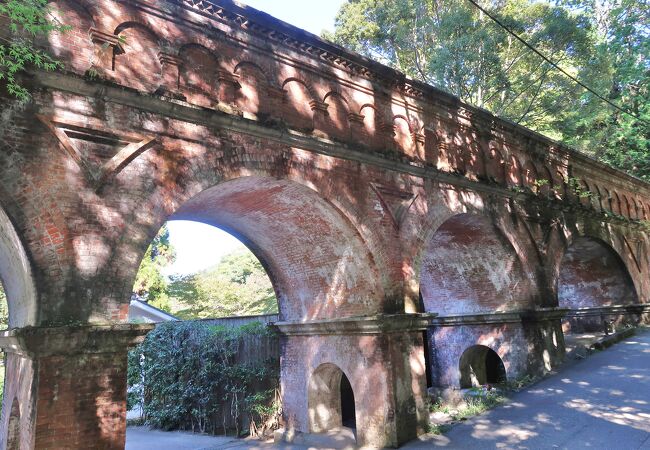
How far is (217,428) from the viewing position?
36.0 feet

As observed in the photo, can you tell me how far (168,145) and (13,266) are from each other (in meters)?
2.36

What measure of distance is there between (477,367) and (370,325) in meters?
5.67

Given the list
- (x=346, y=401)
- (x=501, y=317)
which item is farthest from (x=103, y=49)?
(x=501, y=317)

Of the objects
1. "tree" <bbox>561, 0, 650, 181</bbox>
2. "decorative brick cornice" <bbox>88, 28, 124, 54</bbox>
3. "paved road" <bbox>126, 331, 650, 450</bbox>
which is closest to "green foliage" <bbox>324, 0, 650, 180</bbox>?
"tree" <bbox>561, 0, 650, 181</bbox>

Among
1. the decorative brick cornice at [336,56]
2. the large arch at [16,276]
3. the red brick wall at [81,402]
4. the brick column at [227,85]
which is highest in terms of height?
the decorative brick cornice at [336,56]

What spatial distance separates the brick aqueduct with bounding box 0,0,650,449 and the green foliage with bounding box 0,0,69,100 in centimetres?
19

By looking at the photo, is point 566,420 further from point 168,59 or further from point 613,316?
point 613,316

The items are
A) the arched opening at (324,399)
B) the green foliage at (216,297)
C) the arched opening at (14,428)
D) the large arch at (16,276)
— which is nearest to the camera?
the large arch at (16,276)

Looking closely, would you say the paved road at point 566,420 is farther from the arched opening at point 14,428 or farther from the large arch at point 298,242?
the arched opening at point 14,428

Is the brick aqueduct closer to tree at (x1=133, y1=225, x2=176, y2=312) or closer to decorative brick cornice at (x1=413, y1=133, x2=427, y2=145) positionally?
decorative brick cornice at (x1=413, y1=133, x2=427, y2=145)

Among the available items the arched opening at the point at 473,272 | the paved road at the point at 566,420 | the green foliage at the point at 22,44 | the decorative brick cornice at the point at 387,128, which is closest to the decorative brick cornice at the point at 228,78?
the green foliage at the point at 22,44

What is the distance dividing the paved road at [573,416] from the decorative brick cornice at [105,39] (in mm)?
7261

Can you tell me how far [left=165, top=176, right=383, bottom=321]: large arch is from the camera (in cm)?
764

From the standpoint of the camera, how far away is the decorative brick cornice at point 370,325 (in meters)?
7.93
